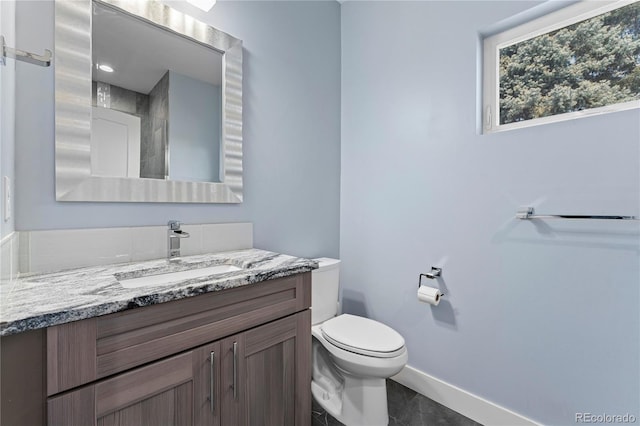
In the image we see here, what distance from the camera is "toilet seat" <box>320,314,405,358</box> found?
1.37 m

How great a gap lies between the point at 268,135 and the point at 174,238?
32.2 inches

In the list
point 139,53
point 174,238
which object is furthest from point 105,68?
point 174,238

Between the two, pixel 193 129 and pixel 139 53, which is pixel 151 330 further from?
pixel 139 53

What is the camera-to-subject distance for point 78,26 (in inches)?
44.5

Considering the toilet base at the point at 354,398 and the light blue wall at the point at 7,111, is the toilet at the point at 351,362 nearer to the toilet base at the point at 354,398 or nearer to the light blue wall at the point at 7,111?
the toilet base at the point at 354,398

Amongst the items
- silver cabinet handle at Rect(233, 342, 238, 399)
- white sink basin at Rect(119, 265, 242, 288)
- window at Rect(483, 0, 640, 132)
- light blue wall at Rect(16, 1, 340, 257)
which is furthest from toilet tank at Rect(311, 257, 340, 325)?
window at Rect(483, 0, 640, 132)

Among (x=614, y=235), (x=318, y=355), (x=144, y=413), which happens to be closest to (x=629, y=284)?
(x=614, y=235)

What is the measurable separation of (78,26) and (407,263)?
1.96m

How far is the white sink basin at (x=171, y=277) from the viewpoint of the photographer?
109 cm

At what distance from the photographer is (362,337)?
1485 mm

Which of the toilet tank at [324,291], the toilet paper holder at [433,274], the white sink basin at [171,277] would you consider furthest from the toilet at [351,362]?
the white sink basin at [171,277]

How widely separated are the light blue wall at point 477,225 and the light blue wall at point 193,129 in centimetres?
102

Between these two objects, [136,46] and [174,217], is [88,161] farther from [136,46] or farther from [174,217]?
[136,46]

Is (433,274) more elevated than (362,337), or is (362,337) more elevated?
(433,274)
